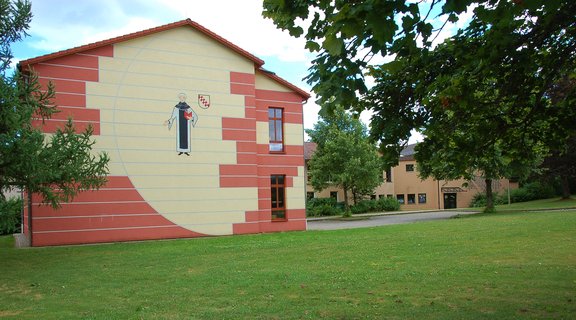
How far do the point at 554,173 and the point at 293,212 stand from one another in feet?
90.0

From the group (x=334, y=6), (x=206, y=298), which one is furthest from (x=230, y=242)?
(x=334, y=6)

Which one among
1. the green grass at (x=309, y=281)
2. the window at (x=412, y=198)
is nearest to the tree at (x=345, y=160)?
the window at (x=412, y=198)

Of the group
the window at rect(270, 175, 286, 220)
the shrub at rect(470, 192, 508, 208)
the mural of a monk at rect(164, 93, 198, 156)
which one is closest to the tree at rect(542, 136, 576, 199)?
the shrub at rect(470, 192, 508, 208)

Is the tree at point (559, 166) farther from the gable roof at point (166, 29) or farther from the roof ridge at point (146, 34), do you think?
the roof ridge at point (146, 34)

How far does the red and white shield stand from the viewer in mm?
23269

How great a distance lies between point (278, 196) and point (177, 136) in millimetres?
6110

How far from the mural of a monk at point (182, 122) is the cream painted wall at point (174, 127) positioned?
0.68 feet

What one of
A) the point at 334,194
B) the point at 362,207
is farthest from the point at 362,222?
the point at 334,194

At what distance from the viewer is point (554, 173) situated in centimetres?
4175

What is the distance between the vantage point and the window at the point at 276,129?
83.7ft

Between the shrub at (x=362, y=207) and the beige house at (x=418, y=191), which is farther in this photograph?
the beige house at (x=418, y=191)

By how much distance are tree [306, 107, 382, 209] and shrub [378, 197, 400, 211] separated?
9782mm

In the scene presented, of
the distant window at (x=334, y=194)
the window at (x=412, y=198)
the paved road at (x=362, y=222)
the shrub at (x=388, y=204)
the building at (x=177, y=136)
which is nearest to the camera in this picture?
the building at (x=177, y=136)

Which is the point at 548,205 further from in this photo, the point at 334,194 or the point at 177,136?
the point at 177,136
